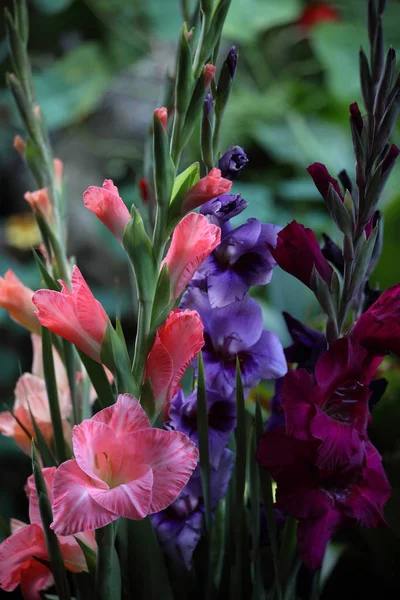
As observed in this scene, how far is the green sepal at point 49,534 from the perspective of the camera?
0.30m

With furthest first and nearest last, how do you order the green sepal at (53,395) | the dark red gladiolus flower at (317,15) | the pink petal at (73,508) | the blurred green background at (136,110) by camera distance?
the dark red gladiolus flower at (317,15)
the blurred green background at (136,110)
the green sepal at (53,395)
the pink petal at (73,508)

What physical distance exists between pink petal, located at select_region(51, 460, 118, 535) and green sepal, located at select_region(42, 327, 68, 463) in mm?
96

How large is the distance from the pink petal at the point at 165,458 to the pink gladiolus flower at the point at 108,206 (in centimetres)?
8

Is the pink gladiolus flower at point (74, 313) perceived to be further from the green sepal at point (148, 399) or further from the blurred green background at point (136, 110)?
the blurred green background at point (136, 110)

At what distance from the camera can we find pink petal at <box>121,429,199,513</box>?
0.89 ft

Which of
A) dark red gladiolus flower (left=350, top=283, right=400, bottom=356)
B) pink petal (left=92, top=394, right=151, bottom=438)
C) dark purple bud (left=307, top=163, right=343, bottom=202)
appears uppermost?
dark purple bud (left=307, top=163, right=343, bottom=202)

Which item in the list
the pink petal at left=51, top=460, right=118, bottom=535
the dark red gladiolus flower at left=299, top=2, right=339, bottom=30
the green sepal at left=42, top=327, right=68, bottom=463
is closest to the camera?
the pink petal at left=51, top=460, right=118, bottom=535

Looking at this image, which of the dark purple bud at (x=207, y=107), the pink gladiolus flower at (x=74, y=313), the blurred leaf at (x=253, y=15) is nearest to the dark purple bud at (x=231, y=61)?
the dark purple bud at (x=207, y=107)

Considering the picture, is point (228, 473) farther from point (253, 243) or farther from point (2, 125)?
point (2, 125)

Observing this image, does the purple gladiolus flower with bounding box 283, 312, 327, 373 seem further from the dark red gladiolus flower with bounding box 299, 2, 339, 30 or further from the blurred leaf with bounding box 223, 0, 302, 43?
the dark red gladiolus flower with bounding box 299, 2, 339, 30

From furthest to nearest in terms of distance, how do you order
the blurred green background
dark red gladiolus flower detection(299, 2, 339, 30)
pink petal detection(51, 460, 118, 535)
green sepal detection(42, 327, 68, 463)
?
dark red gladiolus flower detection(299, 2, 339, 30) → the blurred green background → green sepal detection(42, 327, 68, 463) → pink petal detection(51, 460, 118, 535)

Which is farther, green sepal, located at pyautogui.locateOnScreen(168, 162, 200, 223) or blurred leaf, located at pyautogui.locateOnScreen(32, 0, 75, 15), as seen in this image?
blurred leaf, located at pyautogui.locateOnScreen(32, 0, 75, 15)

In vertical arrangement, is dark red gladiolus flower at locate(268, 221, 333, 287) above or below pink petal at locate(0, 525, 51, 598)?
above

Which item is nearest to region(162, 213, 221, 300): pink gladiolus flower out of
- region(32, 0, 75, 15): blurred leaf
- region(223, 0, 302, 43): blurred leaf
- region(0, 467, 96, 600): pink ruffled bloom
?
region(0, 467, 96, 600): pink ruffled bloom
